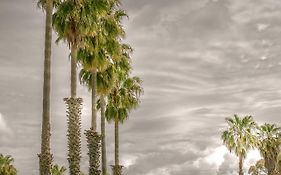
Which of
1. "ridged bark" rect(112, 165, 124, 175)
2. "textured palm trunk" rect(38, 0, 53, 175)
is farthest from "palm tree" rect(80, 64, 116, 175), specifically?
"textured palm trunk" rect(38, 0, 53, 175)

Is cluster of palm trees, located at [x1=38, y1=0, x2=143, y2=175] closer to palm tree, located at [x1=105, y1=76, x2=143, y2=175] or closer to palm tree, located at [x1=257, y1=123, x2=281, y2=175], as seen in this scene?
palm tree, located at [x1=105, y1=76, x2=143, y2=175]

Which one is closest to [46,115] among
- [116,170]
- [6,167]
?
[116,170]

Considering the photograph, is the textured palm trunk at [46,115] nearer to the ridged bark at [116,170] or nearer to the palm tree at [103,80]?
the palm tree at [103,80]

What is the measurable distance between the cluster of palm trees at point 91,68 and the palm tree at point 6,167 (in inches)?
907

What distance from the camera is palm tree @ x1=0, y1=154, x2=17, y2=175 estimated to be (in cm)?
7073

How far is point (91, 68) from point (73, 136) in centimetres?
1107

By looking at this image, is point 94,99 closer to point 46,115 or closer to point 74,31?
point 74,31

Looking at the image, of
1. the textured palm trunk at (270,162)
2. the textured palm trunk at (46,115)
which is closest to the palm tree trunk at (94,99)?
the textured palm trunk at (46,115)

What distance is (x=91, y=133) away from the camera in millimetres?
41719

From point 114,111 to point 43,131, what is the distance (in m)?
28.7

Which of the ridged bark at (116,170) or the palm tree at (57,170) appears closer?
the ridged bark at (116,170)

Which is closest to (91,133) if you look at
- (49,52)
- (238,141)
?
(49,52)

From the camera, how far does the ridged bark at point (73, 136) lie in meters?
31.4

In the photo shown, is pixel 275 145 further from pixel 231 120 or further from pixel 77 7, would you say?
pixel 77 7
